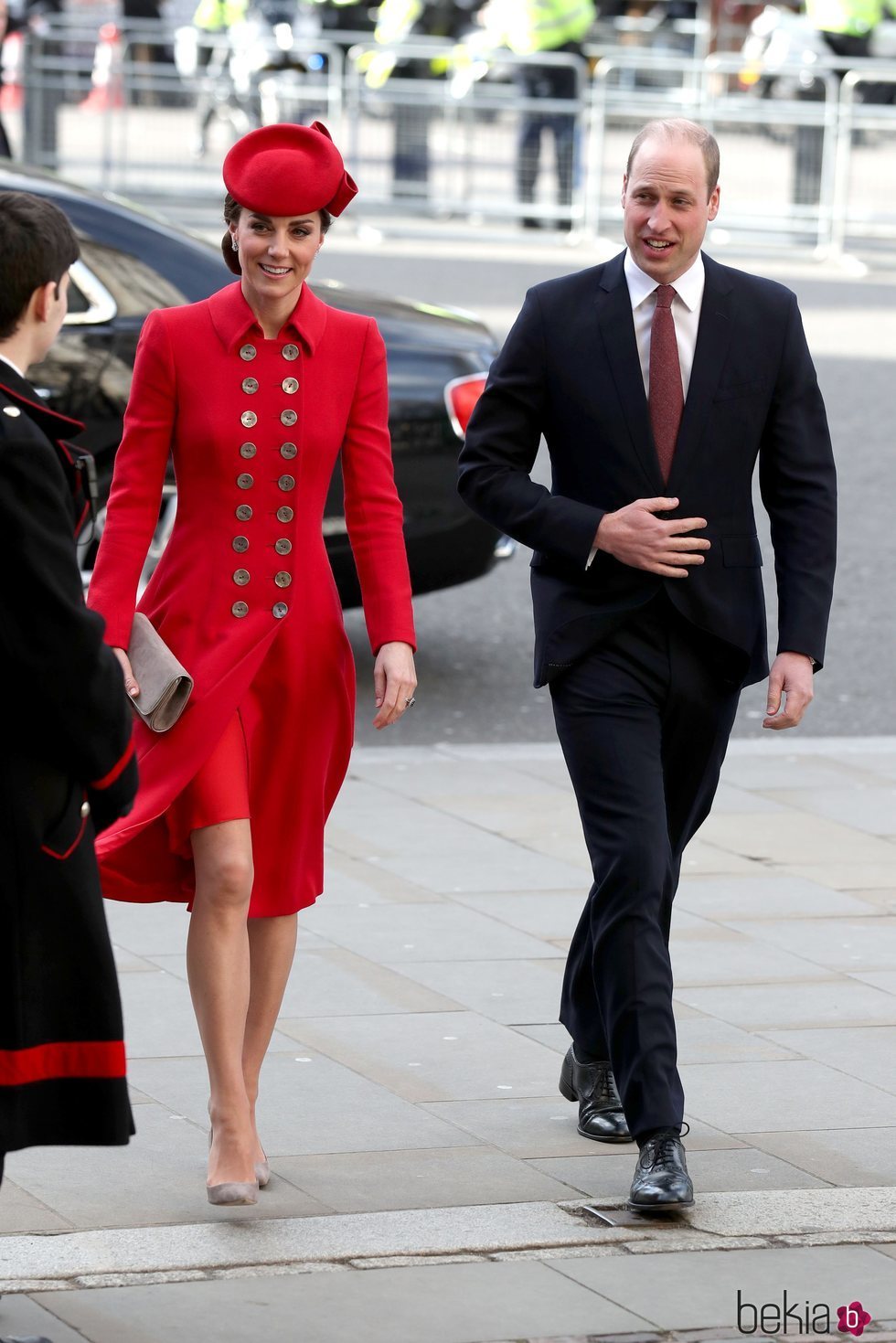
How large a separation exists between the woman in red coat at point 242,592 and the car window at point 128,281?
3.92m

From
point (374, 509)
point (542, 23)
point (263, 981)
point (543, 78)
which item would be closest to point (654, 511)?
point (374, 509)

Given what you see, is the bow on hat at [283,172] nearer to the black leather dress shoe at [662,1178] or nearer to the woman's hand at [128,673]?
the woman's hand at [128,673]

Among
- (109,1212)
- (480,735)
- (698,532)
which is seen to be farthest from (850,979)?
(480,735)

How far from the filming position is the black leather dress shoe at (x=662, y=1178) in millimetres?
4129

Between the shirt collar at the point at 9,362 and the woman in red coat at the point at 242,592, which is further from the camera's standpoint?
the woman in red coat at the point at 242,592

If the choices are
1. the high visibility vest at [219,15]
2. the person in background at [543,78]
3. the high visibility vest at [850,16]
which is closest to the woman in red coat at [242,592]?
the person in background at [543,78]

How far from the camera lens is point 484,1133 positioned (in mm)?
4617

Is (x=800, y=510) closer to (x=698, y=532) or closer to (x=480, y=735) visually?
(x=698, y=532)

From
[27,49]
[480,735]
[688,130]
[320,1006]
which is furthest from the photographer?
[27,49]

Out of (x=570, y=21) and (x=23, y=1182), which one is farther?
(x=570, y=21)

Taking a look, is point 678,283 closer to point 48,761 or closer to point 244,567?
point 244,567

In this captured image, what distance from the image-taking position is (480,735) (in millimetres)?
8266

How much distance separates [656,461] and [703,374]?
179 mm

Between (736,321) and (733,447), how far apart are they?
226mm
